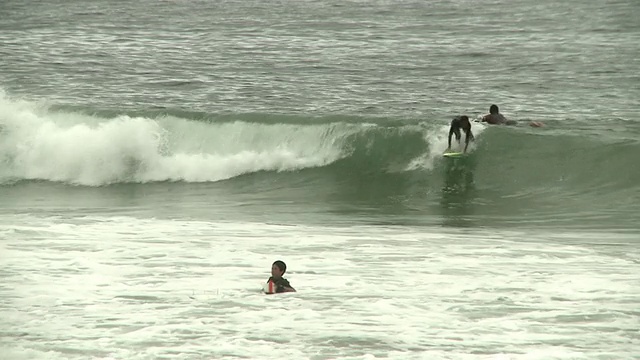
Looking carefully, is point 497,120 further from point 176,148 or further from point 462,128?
point 176,148

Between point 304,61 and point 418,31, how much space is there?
22.3 ft

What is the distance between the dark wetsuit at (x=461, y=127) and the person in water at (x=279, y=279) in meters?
8.48

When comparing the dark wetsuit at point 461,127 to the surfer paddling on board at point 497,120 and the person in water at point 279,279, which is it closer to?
the surfer paddling on board at point 497,120

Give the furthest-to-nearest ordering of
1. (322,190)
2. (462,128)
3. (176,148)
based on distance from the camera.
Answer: (176,148) → (462,128) → (322,190)

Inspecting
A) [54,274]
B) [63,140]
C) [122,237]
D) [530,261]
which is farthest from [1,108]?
[530,261]

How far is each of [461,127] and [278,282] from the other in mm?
8978

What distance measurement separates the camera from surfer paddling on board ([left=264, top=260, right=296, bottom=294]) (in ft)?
37.7

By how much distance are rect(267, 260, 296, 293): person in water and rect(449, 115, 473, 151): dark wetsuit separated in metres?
8.48

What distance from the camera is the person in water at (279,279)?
11.5 m

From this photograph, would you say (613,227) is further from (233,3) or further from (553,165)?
(233,3)

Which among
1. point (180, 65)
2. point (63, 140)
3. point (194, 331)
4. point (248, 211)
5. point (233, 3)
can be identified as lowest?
point (194, 331)

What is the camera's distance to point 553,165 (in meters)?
19.4

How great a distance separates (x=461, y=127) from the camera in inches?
782

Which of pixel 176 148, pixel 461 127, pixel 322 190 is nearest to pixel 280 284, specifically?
pixel 322 190
